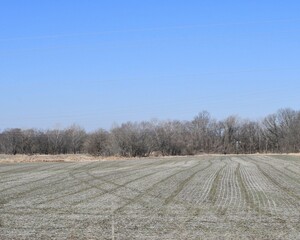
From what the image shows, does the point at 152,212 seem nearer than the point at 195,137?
Yes

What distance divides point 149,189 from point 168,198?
4761 millimetres

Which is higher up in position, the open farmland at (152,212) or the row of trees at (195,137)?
the row of trees at (195,137)

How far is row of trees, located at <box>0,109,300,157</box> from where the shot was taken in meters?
138

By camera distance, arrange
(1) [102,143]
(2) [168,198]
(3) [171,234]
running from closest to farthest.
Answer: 1. (3) [171,234]
2. (2) [168,198]
3. (1) [102,143]

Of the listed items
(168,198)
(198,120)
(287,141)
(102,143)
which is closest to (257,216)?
(168,198)

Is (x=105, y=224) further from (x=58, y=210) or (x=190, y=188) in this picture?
(x=190, y=188)

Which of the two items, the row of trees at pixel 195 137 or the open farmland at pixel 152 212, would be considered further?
the row of trees at pixel 195 137

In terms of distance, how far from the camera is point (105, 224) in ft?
52.7

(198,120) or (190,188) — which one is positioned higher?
(198,120)

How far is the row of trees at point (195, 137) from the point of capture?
451ft

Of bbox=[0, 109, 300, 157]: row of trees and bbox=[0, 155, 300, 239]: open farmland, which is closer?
bbox=[0, 155, 300, 239]: open farmland

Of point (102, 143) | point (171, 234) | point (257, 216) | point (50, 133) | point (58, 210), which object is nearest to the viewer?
point (171, 234)

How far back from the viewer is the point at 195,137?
153625 mm

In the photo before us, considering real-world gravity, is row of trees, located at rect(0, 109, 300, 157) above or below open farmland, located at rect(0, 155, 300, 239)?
above
